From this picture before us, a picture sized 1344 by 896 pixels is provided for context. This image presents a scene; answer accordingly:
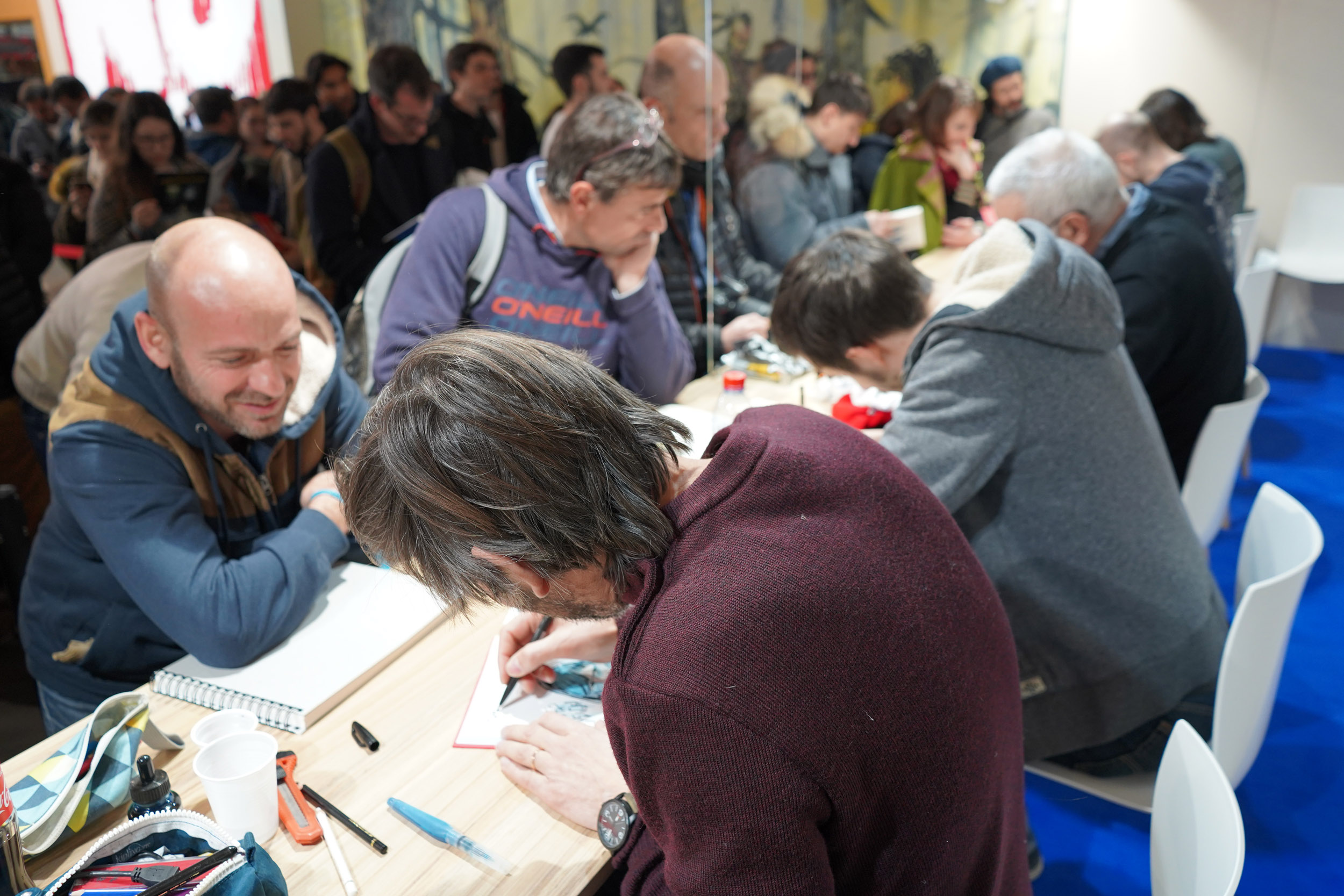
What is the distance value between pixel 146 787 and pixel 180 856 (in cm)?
18

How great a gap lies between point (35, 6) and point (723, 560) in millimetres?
2556

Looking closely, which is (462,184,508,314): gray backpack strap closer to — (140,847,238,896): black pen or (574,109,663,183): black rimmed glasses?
(574,109,663,183): black rimmed glasses

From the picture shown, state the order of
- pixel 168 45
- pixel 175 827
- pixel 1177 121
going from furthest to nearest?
pixel 1177 121, pixel 168 45, pixel 175 827

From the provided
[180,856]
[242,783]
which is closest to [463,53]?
[242,783]

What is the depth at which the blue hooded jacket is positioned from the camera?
4.24 ft

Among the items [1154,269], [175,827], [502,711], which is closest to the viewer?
[175,827]

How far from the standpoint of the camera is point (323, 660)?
4.29 ft

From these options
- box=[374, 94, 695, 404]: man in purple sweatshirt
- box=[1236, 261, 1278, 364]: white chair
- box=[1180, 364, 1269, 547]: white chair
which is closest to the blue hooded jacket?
box=[374, 94, 695, 404]: man in purple sweatshirt

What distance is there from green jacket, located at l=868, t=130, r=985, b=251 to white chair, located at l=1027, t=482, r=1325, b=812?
9.22ft

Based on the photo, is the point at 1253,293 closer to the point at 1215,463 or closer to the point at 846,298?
the point at 1215,463

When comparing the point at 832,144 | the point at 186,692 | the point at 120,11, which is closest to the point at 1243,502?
the point at 832,144

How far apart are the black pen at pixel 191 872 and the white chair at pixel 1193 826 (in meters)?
0.94

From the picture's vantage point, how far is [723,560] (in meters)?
0.82

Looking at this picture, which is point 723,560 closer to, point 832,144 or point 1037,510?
point 1037,510
